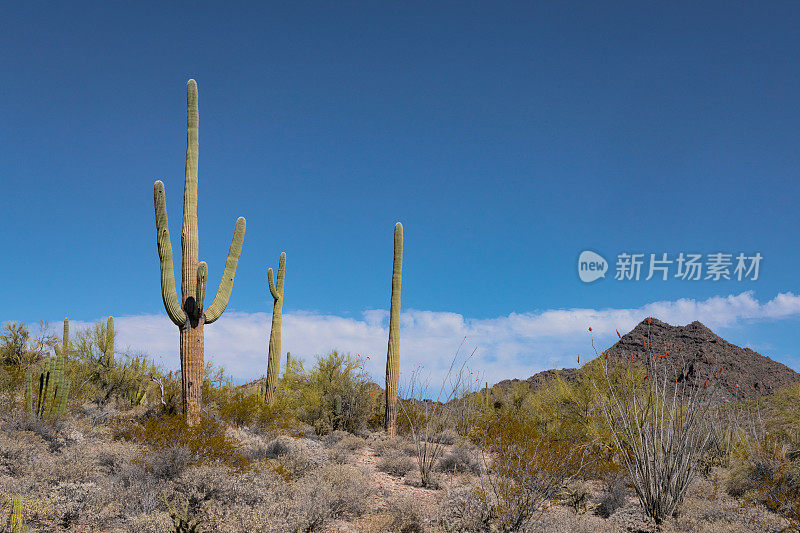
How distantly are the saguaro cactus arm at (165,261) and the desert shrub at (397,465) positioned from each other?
209 inches

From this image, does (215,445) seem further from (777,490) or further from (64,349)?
(64,349)

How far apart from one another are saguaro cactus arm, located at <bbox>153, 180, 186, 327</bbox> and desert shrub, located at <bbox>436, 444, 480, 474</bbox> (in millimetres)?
6366

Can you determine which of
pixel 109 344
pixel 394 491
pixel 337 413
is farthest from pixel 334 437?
pixel 109 344

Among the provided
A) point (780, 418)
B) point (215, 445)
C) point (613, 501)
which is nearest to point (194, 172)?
point (215, 445)

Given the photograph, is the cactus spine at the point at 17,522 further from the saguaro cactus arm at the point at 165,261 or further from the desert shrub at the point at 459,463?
the desert shrub at the point at 459,463

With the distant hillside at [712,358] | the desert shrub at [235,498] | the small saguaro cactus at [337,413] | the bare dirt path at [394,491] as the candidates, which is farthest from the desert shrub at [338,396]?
the distant hillside at [712,358]

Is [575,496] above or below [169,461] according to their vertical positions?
below

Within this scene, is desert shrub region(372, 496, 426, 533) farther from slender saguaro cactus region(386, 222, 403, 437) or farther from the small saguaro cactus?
the small saguaro cactus

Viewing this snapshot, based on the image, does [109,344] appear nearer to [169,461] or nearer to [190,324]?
[190,324]

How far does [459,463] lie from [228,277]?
6.57 meters

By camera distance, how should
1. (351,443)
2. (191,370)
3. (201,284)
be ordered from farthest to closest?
(351,443)
(191,370)
(201,284)

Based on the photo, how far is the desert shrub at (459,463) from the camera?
428 inches

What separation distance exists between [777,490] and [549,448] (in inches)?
158

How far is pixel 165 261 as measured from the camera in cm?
1047
